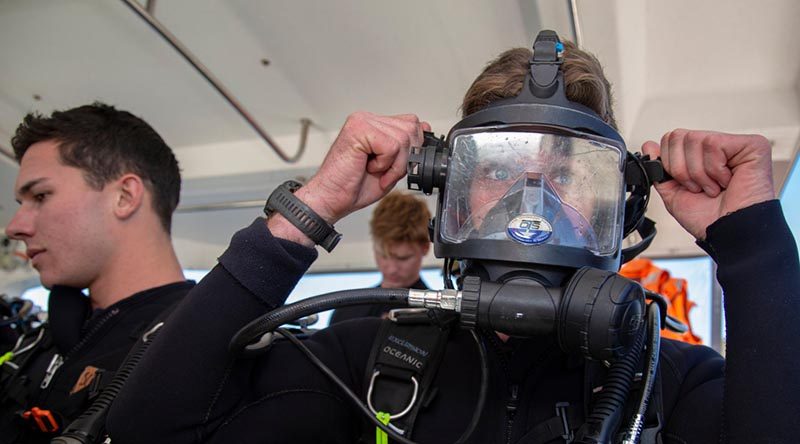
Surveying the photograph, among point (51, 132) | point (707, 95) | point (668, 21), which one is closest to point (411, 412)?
point (51, 132)

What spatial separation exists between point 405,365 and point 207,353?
33 centimetres

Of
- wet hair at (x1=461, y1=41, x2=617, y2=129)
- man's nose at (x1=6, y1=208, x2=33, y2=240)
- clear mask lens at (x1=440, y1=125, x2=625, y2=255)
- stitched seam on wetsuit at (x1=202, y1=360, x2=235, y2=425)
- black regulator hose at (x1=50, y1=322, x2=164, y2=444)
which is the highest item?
wet hair at (x1=461, y1=41, x2=617, y2=129)

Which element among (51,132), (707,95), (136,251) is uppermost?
(707,95)

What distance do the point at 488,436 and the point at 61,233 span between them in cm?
121

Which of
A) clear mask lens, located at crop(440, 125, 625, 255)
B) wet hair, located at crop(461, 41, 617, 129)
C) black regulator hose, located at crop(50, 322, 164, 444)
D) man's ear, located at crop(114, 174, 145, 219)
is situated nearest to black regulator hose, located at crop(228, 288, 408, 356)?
clear mask lens, located at crop(440, 125, 625, 255)

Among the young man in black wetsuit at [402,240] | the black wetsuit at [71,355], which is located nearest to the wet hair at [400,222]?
the young man in black wetsuit at [402,240]

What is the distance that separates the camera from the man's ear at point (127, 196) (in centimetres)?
172

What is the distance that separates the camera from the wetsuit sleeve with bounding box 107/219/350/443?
103 cm

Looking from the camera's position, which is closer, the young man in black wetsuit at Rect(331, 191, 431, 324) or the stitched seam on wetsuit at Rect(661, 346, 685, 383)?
the stitched seam on wetsuit at Rect(661, 346, 685, 383)

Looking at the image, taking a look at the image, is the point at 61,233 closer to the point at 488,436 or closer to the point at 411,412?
the point at 411,412

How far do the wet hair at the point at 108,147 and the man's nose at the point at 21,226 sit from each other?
17 centimetres

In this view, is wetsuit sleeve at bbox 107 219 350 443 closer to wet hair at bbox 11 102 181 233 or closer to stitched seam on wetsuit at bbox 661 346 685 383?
stitched seam on wetsuit at bbox 661 346 685 383

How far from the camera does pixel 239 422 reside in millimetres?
1134

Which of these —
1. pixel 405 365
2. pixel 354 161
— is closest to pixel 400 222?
pixel 354 161
